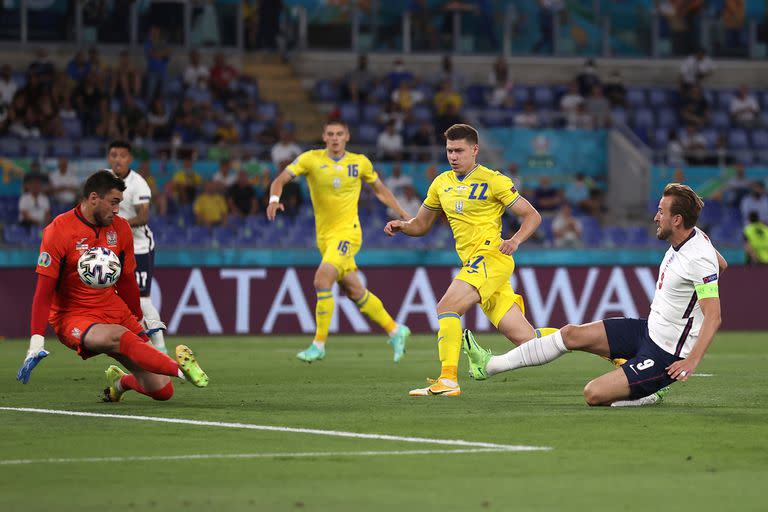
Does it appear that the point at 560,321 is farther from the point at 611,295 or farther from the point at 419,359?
the point at 419,359

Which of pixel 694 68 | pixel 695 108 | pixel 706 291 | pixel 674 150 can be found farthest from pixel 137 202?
pixel 694 68

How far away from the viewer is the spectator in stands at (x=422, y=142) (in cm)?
2700

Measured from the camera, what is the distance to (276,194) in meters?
15.2

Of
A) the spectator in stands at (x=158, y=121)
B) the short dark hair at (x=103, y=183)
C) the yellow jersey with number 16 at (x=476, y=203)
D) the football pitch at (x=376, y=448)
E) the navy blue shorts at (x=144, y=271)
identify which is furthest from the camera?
the spectator in stands at (x=158, y=121)

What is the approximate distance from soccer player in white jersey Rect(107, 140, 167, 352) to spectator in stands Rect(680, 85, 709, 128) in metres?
18.2

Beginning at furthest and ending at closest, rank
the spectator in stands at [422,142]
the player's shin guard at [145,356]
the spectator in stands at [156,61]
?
the spectator in stands at [156,61] < the spectator in stands at [422,142] < the player's shin guard at [145,356]

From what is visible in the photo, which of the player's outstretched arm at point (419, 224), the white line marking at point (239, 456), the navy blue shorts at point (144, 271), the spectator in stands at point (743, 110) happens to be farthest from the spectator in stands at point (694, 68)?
the white line marking at point (239, 456)

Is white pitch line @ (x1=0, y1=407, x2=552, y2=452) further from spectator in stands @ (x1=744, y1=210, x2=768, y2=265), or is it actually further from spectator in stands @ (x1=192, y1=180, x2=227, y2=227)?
spectator in stands @ (x1=744, y1=210, x2=768, y2=265)

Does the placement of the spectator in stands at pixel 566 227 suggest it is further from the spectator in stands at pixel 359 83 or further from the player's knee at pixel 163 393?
the player's knee at pixel 163 393

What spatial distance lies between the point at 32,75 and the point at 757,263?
12954 millimetres

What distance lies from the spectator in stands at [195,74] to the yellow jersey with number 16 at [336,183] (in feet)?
40.4

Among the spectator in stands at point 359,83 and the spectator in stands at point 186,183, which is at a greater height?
the spectator in stands at point 359,83

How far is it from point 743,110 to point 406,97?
25.0 feet

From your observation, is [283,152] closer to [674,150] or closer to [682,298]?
[674,150]
